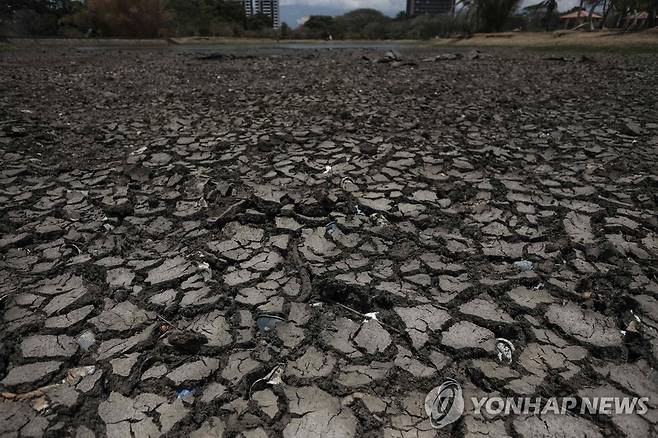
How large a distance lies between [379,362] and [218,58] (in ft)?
43.8

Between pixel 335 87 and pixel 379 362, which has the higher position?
pixel 335 87

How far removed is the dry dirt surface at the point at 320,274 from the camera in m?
1.45

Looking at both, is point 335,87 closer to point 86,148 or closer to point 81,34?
point 86,148

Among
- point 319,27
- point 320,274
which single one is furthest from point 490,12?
point 320,274

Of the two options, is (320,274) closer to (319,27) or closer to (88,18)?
(88,18)

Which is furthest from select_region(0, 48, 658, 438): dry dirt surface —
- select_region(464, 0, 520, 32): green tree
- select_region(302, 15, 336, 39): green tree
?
select_region(302, 15, 336, 39): green tree

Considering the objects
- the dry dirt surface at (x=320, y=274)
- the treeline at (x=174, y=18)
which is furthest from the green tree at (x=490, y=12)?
the dry dirt surface at (x=320, y=274)

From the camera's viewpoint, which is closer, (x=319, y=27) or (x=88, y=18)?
(x=88, y=18)

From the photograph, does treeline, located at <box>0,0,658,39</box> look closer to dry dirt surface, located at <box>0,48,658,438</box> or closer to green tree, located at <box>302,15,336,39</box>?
green tree, located at <box>302,15,336,39</box>

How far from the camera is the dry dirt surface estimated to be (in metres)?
1.45

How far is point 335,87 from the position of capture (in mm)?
7023

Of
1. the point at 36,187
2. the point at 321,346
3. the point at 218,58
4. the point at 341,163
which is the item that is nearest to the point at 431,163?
the point at 341,163

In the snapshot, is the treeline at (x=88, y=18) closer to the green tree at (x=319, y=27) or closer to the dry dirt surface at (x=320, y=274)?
the green tree at (x=319, y=27)

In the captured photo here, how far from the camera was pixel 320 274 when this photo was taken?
2.14 metres
